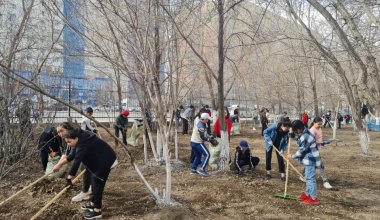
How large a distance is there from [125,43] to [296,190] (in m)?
3.74

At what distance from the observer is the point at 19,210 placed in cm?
479

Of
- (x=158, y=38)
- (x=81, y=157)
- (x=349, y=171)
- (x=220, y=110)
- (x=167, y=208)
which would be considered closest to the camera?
(x=81, y=157)

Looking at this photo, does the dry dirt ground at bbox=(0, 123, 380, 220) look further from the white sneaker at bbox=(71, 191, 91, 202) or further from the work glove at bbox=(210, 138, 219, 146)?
the work glove at bbox=(210, 138, 219, 146)

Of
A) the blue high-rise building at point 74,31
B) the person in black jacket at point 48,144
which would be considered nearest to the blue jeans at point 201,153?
the person in black jacket at point 48,144

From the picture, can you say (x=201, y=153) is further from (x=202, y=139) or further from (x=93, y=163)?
(x=93, y=163)

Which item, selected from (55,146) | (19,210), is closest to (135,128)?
(55,146)

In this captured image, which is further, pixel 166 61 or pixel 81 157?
pixel 166 61

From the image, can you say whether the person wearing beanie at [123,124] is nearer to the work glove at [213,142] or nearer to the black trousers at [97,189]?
the work glove at [213,142]

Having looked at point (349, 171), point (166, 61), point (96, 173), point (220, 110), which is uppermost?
point (166, 61)

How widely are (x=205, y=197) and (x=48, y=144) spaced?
3.12 m

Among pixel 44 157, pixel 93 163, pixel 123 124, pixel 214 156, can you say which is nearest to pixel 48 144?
pixel 44 157

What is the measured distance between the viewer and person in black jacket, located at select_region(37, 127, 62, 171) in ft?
21.3

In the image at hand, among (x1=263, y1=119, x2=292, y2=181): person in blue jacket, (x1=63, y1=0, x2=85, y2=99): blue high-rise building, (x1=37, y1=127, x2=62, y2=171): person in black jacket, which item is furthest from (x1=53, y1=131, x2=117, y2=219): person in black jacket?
(x1=263, y1=119, x2=292, y2=181): person in blue jacket

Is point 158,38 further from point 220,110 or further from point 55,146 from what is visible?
point 55,146
